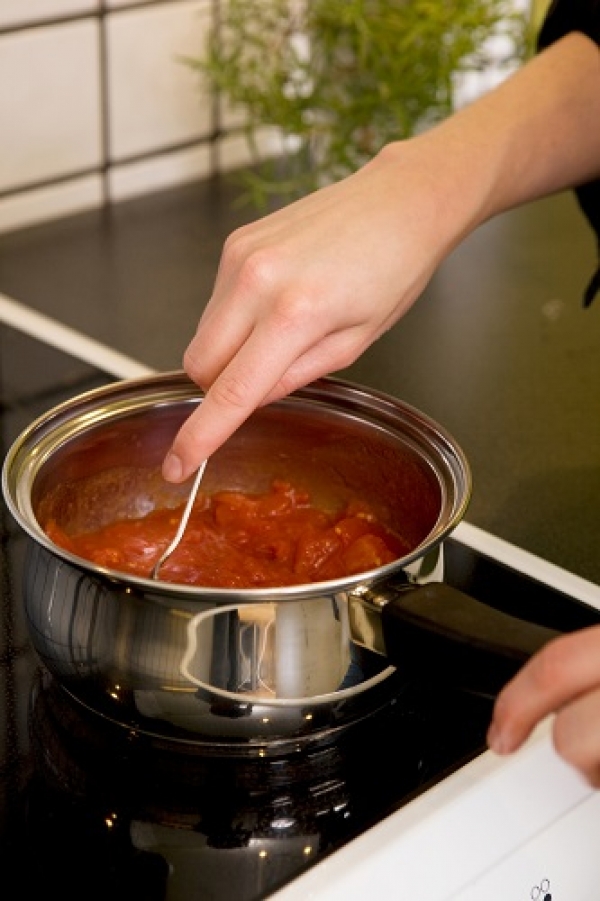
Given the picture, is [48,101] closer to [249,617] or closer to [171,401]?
[171,401]

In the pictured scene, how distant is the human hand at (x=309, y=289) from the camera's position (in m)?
0.64

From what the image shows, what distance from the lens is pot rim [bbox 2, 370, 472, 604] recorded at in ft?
1.89

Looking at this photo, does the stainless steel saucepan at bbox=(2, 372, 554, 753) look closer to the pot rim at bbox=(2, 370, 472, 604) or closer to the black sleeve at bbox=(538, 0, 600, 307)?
the pot rim at bbox=(2, 370, 472, 604)

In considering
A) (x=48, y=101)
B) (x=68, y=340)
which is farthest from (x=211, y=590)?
(x=48, y=101)

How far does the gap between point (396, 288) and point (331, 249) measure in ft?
0.14

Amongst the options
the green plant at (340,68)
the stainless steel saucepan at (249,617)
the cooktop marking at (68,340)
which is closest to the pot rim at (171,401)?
the stainless steel saucepan at (249,617)

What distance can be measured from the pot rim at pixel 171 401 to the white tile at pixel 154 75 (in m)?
0.53

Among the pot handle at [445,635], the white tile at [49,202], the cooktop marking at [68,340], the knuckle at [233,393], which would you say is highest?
the knuckle at [233,393]

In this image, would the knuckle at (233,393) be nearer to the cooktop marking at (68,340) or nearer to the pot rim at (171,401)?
the pot rim at (171,401)

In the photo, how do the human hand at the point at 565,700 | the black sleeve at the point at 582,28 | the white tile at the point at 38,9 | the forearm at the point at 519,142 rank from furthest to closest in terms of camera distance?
the white tile at the point at 38,9 → the black sleeve at the point at 582,28 → the forearm at the point at 519,142 → the human hand at the point at 565,700

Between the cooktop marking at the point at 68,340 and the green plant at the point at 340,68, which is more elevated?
the green plant at the point at 340,68

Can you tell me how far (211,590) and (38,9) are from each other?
2.27 feet

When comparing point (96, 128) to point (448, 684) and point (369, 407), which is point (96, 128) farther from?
point (448, 684)

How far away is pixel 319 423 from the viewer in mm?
760
